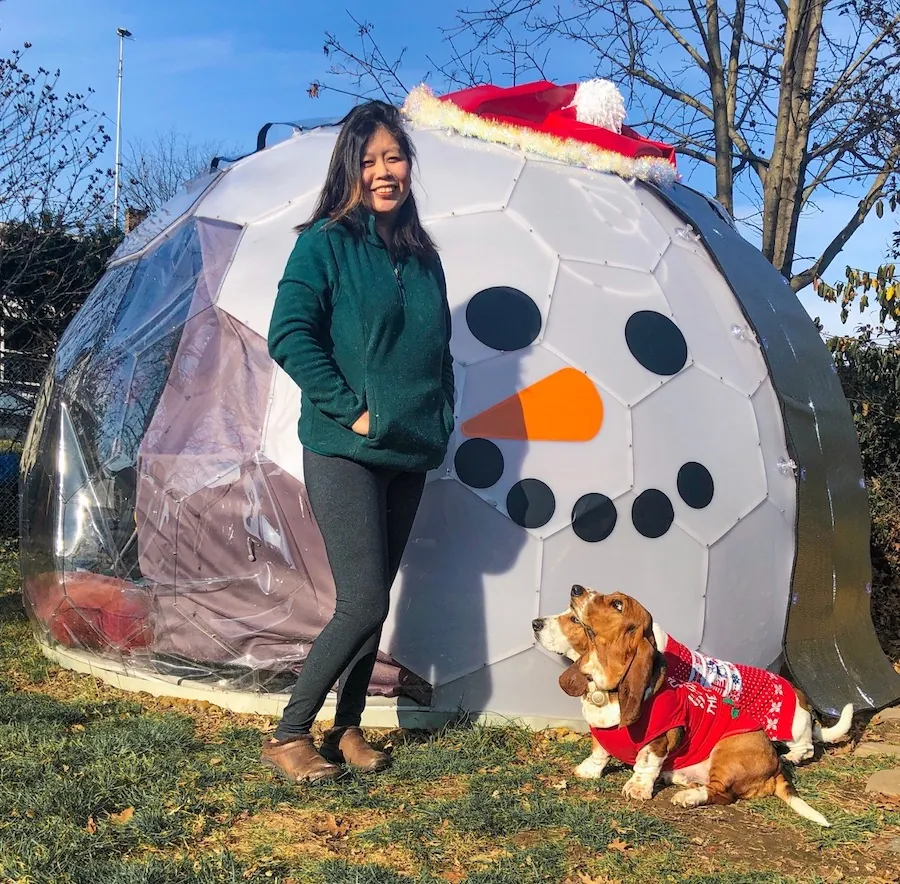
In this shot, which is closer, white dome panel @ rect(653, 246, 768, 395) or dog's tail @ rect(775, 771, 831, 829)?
dog's tail @ rect(775, 771, 831, 829)

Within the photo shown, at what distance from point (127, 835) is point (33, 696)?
163 cm

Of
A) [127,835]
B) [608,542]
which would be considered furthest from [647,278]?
[127,835]

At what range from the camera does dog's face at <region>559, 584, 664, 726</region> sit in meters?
3.23

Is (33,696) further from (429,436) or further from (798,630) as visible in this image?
(798,630)

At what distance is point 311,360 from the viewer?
2.96m

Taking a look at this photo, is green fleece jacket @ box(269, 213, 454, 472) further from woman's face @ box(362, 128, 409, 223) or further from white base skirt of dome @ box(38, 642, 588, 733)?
white base skirt of dome @ box(38, 642, 588, 733)

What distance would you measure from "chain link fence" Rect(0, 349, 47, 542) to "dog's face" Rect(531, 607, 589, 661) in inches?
260

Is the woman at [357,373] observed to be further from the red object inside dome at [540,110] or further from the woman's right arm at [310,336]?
the red object inside dome at [540,110]

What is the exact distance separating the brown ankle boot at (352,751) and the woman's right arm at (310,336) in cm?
116

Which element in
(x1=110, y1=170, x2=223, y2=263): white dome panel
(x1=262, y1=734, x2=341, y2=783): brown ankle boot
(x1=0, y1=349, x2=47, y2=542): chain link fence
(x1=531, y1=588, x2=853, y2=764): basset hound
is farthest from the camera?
(x1=0, y1=349, x2=47, y2=542): chain link fence

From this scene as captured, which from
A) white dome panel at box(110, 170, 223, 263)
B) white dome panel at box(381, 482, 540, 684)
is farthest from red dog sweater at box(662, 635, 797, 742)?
white dome panel at box(110, 170, 223, 263)

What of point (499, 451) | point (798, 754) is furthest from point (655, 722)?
point (499, 451)

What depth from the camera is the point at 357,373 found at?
3.10 meters

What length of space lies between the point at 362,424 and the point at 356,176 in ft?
2.83
